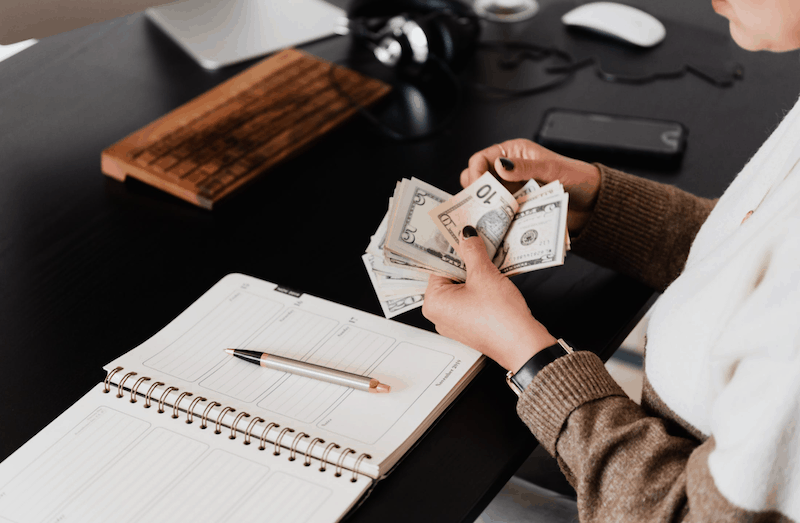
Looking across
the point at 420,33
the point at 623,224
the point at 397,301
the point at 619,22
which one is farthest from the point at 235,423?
the point at 619,22

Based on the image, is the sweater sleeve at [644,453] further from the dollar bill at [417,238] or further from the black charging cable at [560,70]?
the black charging cable at [560,70]

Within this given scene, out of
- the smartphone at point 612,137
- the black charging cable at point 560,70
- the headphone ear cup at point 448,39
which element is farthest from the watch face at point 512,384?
the headphone ear cup at point 448,39

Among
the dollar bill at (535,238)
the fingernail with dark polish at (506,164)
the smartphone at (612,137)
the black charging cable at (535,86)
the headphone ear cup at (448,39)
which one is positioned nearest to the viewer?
the dollar bill at (535,238)

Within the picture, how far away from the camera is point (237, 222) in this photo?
112cm

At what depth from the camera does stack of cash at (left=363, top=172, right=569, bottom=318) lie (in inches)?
35.9

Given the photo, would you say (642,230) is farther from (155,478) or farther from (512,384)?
(155,478)

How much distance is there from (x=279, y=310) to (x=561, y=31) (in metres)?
1.05

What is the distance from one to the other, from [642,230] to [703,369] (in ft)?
1.18

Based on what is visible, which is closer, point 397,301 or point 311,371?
point 311,371

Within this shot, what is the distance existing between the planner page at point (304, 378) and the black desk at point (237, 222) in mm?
31

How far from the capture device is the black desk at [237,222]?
31.5 inches

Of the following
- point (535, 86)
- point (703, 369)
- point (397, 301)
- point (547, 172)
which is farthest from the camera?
point (535, 86)

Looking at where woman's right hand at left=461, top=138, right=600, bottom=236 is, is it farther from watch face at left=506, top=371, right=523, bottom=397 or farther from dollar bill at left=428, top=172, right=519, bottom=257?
watch face at left=506, top=371, right=523, bottom=397

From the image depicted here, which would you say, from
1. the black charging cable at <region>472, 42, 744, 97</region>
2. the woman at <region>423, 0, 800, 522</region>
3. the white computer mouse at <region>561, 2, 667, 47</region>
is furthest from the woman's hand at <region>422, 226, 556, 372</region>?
the white computer mouse at <region>561, 2, 667, 47</region>
